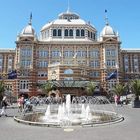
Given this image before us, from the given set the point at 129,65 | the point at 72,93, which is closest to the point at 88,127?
the point at 72,93

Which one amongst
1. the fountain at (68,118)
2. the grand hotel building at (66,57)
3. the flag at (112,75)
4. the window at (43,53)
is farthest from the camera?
the window at (43,53)

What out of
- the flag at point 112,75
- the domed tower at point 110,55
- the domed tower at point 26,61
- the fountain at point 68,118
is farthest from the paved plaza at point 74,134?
the domed tower at point 110,55

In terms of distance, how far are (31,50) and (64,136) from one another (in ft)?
198

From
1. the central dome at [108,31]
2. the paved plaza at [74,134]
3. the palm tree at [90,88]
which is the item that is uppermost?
the central dome at [108,31]

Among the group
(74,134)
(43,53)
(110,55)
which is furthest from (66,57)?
(74,134)

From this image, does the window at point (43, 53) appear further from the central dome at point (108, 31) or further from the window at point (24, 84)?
the central dome at point (108, 31)

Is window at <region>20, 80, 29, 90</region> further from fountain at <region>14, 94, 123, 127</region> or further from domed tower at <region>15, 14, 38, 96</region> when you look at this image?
fountain at <region>14, 94, 123, 127</region>

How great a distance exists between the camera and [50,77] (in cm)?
6919

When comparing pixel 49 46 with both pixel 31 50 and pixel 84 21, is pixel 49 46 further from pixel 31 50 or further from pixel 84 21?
pixel 84 21

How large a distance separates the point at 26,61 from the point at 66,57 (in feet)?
39.6

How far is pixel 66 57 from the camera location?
7238cm

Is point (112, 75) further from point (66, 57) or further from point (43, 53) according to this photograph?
point (43, 53)

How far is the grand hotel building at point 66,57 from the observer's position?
68188 millimetres

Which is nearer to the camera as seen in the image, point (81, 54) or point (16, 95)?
point (16, 95)
